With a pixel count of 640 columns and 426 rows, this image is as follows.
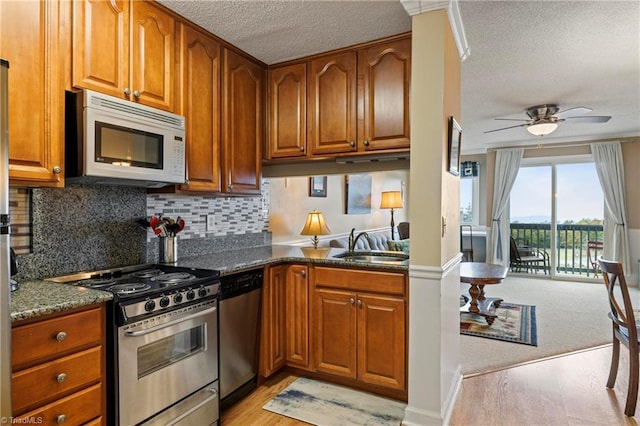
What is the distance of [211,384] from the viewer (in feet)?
6.64

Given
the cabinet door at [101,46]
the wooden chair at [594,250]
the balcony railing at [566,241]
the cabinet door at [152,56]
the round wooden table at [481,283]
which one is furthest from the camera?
the balcony railing at [566,241]

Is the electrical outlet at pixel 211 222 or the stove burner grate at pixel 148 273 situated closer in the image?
the stove burner grate at pixel 148 273

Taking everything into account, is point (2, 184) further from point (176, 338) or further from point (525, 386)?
point (525, 386)

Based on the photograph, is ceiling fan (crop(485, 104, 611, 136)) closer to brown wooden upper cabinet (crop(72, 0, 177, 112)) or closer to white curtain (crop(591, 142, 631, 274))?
white curtain (crop(591, 142, 631, 274))

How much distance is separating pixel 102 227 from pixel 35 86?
834 millimetres

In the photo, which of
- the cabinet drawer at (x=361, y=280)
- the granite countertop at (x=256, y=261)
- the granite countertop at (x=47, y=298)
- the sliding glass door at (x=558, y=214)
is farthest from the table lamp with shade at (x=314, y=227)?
the sliding glass door at (x=558, y=214)

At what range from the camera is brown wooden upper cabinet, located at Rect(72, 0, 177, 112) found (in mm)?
1754

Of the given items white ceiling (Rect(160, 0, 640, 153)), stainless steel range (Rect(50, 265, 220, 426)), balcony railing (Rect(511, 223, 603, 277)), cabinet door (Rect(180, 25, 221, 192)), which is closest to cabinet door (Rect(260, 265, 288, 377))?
stainless steel range (Rect(50, 265, 220, 426))

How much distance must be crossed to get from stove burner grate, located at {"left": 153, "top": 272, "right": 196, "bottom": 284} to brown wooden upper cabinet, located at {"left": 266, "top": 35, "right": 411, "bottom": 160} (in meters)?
1.27

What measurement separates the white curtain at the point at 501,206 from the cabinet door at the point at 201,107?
557cm

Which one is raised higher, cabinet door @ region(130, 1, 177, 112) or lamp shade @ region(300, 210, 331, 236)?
cabinet door @ region(130, 1, 177, 112)

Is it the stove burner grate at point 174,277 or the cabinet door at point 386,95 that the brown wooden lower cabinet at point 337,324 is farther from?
the cabinet door at point 386,95

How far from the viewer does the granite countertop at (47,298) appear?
1.28 meters

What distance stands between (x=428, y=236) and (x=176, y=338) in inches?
56.6
